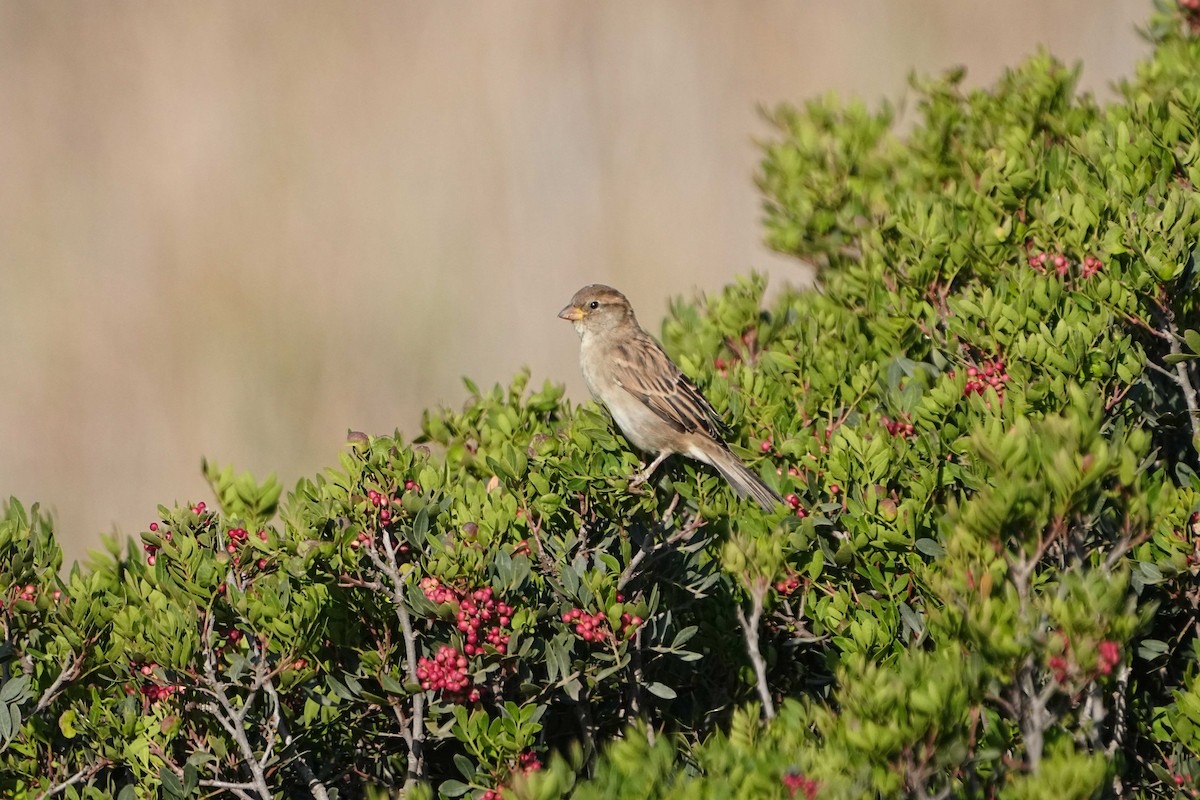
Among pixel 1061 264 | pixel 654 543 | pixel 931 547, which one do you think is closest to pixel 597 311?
pixel 1061 264

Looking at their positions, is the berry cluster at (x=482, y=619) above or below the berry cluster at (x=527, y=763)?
above

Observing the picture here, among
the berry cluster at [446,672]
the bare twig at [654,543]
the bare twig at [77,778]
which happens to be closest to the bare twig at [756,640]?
the bare twig at [654,543]

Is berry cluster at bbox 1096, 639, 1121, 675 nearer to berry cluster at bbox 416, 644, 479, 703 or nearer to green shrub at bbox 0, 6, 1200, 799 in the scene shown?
green shrub at bbox 0, 6, 1200, 799

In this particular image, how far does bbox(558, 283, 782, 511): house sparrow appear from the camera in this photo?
208 inches

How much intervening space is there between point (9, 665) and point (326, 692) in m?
1.13

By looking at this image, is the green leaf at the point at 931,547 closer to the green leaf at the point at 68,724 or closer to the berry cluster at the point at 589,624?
the berry cluster at the point at 589,624

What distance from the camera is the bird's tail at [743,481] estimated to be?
477cm

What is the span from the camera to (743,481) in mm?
4945

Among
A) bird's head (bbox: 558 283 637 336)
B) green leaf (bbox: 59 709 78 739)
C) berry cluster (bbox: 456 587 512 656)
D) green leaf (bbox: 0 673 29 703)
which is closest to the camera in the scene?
berry cluster (bbox: 456 587 512 656)

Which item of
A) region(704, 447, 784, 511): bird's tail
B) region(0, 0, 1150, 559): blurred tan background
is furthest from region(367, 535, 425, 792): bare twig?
region(0, 0, 1150, 559): blurred tan background

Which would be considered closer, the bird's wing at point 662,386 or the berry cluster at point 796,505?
the berry cluster at point 796,505

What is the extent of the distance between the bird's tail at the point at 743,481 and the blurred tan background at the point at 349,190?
8.40 meters

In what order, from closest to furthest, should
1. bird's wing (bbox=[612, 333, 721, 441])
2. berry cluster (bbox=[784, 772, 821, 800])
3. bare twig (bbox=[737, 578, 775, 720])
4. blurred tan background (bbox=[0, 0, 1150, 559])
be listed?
berry cluster (bbox=[784, 772, 821, 800]), bare twig (bbox=[737, 578, 775, 720]), bird's wing (bbox=[612, 333, 721, 441]), blurred tan background (bbox=[0, 0, 1150, 559])

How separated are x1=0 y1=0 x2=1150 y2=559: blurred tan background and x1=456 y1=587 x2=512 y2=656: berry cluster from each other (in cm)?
929
